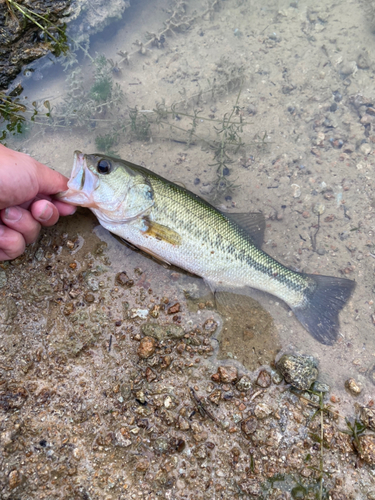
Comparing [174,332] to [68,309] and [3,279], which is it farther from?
[3,279]

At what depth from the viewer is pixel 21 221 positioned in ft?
9.22

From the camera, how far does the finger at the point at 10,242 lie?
2771mm

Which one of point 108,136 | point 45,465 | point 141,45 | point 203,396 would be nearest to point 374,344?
point 203,396

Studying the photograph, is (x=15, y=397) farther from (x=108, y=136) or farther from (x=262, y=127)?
(x=262, y=127)

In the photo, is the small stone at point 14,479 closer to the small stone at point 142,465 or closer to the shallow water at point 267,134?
the small stone at point 142,465

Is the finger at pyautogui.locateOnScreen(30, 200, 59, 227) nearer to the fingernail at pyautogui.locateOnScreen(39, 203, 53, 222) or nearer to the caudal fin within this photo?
the fingernail at pyautogui.locateOnScreen(39, 203, 53, 222)

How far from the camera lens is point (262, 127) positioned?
4.86 metres

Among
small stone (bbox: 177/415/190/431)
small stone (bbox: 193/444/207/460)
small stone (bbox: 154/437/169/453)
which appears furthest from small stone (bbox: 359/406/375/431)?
small stone (bbox: 154/437/169/453)

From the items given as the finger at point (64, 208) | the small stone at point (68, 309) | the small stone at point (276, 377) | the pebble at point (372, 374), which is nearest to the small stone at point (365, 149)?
the pebble at point (372, 374)

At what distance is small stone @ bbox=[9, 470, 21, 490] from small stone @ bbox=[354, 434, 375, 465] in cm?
288

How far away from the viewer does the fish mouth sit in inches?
115

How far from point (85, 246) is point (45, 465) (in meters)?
2.04

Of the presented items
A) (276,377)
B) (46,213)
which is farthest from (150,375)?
(46,213)

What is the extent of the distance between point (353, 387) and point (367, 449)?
22.1 inches
